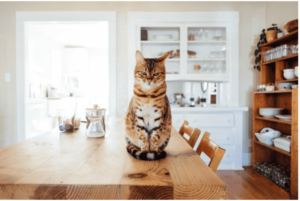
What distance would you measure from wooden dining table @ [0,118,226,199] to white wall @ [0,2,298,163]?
7.05 feet

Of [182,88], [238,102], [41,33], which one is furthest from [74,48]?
[238,102]

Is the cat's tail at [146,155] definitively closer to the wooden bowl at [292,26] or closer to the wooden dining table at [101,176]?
the wooden dining table at [101,176]

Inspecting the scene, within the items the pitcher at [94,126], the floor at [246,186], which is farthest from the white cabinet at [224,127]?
the pitcher at [94,126]

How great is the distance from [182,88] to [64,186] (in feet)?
8.93

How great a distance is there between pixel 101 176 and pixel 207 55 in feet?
8.91

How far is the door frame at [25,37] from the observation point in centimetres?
282

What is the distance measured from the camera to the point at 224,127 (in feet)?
8.78

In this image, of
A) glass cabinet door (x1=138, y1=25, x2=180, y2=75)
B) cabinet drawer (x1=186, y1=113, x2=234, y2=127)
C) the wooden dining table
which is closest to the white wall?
glass cabinet door (x1=138, y1=25, x2=180, y2=75)

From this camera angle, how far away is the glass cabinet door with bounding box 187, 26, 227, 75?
2.88 m

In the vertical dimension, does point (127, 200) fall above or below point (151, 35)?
below

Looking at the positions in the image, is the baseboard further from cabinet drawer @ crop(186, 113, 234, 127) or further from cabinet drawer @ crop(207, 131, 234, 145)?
cabinet drawer @ crop(186, 113, 234, 127)

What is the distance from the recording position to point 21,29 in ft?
9.36

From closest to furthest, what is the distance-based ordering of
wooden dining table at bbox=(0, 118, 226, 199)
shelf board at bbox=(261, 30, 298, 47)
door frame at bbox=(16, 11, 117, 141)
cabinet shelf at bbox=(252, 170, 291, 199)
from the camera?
wooden dining table at bbox=(0, 118, 226, 199) → cabinet shelf at bbox=(252, 170, 291, 199) → shelf board at bbox=(261, 30, 298, 47) → door frame at bbox=(16, 11, 117, 141)

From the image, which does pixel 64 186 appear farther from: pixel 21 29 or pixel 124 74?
pixel 21 29
